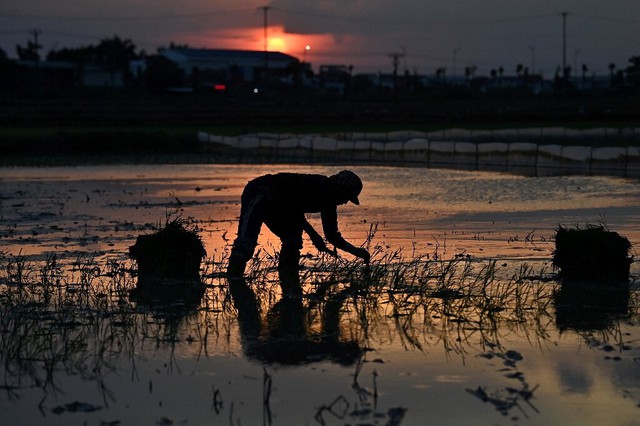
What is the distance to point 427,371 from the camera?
6.42 meters

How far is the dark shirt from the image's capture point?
9.31 metres

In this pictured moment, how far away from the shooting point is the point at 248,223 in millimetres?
9602

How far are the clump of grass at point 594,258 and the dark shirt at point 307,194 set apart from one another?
1.95 metres

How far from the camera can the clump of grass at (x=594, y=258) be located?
9.30 m

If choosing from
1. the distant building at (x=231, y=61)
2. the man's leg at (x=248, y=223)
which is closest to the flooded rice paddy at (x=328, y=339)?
the man's leg at (x=248, y=223)

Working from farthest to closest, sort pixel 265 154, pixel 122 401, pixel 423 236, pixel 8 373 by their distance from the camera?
1. pixel 265 154
2. pixel 423 236
3. pixel 8 373
4. pixel 122 401

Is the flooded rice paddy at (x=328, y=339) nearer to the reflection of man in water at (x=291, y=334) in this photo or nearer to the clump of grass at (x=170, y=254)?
the reflection of man in water at (x=291, y=334)

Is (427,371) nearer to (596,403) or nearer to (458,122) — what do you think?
(596,403)

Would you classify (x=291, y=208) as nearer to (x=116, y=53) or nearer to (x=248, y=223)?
(x=248, y=223)

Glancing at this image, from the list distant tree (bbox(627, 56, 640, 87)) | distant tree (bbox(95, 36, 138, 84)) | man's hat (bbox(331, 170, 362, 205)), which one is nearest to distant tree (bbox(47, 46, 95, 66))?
distant tree (bbox(95, 36, 138, 84))

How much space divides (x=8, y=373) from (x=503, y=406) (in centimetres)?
293

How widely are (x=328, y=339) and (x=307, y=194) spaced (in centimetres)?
237

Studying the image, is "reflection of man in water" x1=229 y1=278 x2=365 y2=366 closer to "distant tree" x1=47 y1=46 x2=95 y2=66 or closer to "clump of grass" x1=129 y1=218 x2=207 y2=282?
"clump of grass" x1=129 y1=218 x2=207 y2=282

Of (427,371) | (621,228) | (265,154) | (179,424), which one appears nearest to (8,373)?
(179,424)
